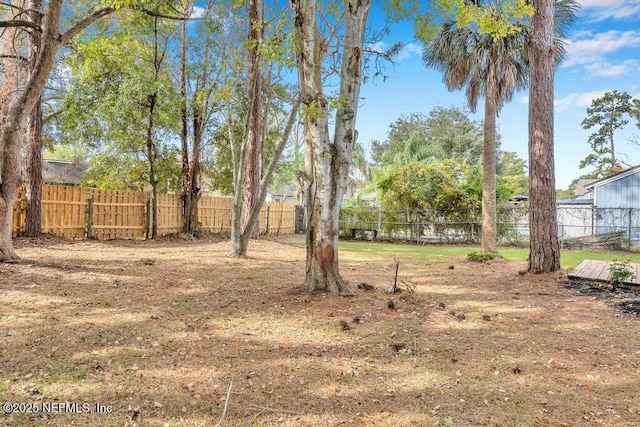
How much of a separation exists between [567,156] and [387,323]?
3669 centimetres

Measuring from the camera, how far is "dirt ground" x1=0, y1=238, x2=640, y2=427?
8.22 feet

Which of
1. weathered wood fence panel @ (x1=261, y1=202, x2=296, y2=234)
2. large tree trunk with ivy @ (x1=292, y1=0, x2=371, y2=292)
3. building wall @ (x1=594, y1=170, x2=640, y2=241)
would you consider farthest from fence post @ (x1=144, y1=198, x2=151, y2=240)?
building wall @ (x1=594, y1=170, x2=640, y2=241)

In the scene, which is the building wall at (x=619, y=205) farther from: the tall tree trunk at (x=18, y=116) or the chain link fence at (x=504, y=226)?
the tall tree trunk at (x=18, y=116)

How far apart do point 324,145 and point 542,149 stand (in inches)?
181

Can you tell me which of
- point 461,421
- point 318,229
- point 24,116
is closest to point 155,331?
point 318,229

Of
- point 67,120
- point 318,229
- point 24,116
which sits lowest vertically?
point 318,229

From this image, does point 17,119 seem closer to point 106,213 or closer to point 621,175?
point 106,213

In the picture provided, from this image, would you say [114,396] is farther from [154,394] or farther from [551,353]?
[551,353]

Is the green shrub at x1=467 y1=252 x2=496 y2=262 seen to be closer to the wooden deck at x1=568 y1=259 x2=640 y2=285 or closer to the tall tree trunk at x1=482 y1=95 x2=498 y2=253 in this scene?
the tall tree trunk at x1=482 y1=95 x2=498 y2=253

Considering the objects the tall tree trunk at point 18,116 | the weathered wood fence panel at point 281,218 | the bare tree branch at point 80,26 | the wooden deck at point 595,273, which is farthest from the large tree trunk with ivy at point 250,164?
the wooden deck at point 595,273

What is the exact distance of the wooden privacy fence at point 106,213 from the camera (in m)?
11.9

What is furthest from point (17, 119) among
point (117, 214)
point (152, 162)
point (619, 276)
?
point (619, 276)

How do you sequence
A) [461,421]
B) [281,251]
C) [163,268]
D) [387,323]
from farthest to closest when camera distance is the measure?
1. [281,251]
2. [163,268]
3. [387,323]
4. [461,421]

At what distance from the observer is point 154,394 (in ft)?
8.70
